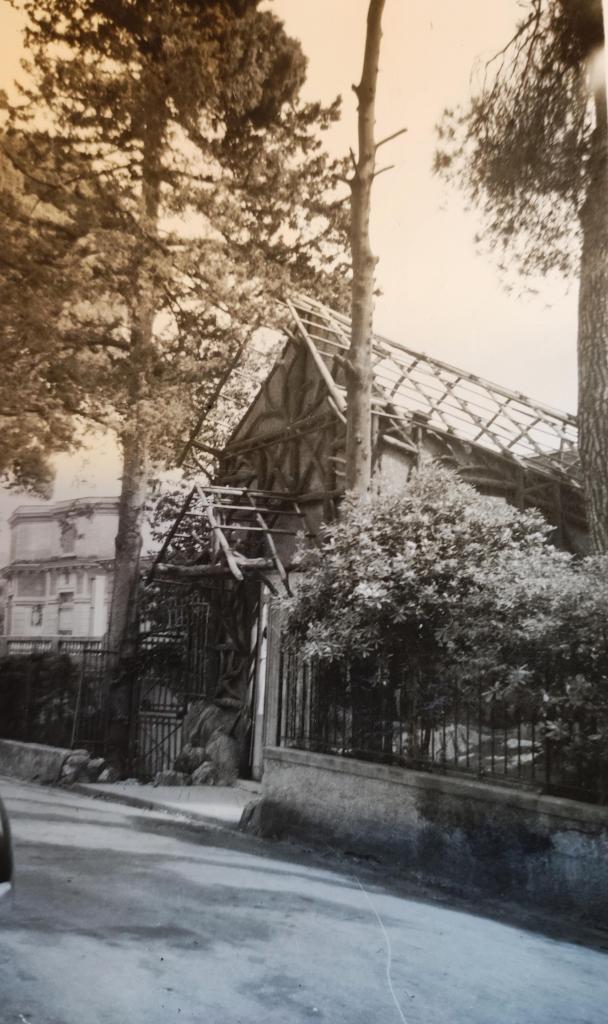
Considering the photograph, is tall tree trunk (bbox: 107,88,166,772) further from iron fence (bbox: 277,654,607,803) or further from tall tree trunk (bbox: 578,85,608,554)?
tall tree trunk (bbox: 578,85,608,554)

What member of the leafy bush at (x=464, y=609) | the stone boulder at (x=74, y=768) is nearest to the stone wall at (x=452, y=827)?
the leafy bush at (x=464, y=609)

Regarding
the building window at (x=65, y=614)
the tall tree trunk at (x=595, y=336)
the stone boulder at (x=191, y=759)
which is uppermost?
the tall tree trunk at (x=595, y=336)

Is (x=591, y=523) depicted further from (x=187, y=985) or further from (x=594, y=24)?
(x=187, y=985)

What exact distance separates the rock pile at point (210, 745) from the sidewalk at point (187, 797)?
0.73 ft

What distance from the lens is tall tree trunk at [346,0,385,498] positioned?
11.1m

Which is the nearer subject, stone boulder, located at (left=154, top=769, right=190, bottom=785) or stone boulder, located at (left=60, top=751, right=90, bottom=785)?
stone boulder, located at (left=154, top=769, right=190, bottom=785)

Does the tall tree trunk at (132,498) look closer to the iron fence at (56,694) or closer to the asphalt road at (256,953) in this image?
the iron fence at (56,694)

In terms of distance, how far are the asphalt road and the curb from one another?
239 cm

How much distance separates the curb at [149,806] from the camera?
10167mm

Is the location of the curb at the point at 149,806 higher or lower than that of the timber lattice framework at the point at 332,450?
lower

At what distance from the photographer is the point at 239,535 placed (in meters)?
15.9

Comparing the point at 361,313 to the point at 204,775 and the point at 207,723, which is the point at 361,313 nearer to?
the point at 207,723

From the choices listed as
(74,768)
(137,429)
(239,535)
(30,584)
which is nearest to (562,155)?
(137,429)

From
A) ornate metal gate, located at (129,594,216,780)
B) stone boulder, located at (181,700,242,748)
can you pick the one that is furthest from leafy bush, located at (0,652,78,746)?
stone boulder, located at (181,700,242,748)
